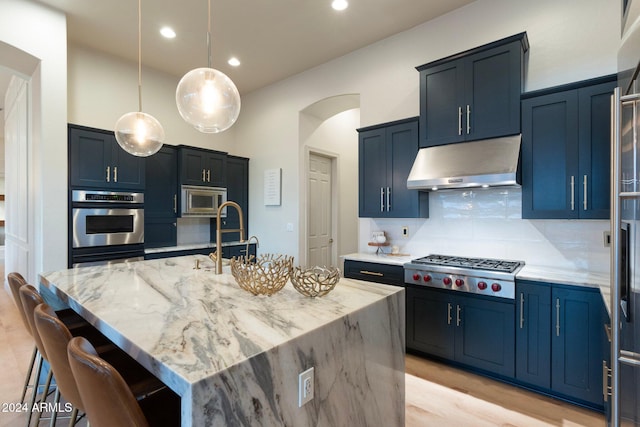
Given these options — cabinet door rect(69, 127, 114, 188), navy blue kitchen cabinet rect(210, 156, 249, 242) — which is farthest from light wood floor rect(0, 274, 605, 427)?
navy blue kitchen cabinet rect(210, 156, 249, 242)

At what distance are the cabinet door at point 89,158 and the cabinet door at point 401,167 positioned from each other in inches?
132

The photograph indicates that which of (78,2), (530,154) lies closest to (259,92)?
(78,2)

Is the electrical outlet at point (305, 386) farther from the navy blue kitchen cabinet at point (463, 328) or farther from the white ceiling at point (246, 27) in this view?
the white ceiling at point (246, 27)

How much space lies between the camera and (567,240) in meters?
2.65

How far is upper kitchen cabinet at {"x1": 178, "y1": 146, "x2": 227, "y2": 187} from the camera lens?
450 cm

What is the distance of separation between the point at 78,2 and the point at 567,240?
5162 mm

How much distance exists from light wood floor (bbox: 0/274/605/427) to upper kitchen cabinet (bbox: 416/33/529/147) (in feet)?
6.94

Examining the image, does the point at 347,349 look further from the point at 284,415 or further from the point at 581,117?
the point at 581,117

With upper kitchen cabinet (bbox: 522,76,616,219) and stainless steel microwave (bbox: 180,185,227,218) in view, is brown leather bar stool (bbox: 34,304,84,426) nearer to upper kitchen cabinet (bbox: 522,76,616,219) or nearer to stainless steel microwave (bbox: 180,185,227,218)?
upper kitchen cabinet (bbox: 522,76,616,219)

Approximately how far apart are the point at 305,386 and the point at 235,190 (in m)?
4.43

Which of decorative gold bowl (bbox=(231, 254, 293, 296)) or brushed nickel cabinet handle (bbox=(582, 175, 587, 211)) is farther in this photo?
brushed nickel cabinet handle (bbox=(582, 175, 587, 211))

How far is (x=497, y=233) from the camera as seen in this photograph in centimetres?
303

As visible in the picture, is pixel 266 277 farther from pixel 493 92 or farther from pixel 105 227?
pixel 105 227

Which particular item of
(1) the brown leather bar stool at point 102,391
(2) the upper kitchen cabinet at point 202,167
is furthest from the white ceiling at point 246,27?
(1) the brown leather bar stool at point 102,391
